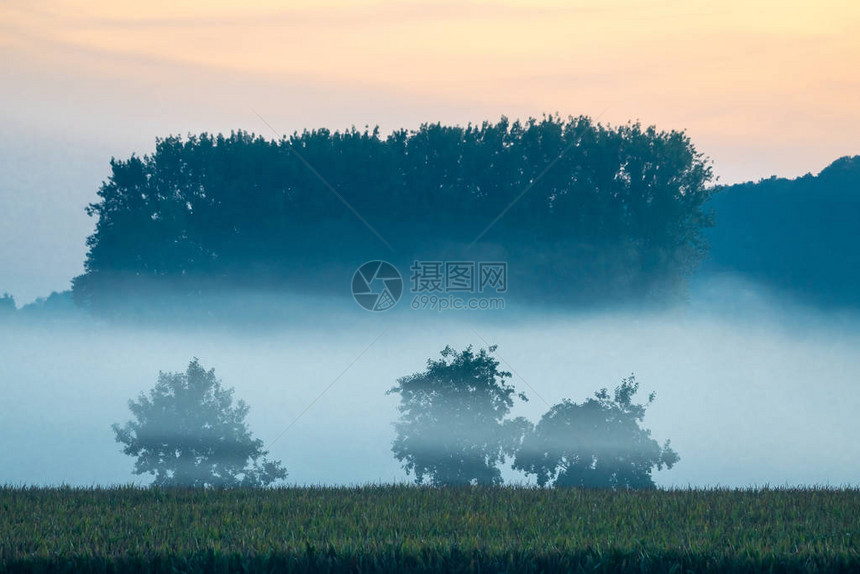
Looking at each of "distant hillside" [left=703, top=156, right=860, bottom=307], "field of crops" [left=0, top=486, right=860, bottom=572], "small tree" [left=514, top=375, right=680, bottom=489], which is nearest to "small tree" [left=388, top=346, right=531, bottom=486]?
"small tree" [left=514, top=375, right=680, bottom=489]

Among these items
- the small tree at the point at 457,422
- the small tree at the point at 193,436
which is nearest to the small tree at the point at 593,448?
the small tree at the point at 457,422

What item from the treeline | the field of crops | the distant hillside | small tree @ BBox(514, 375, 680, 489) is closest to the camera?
the field of crops

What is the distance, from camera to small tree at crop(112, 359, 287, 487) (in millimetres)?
33281

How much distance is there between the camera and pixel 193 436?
34125mm

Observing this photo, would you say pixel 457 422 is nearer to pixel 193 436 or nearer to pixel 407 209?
pixel 193 436

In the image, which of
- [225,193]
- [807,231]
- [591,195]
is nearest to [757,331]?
[591,195]

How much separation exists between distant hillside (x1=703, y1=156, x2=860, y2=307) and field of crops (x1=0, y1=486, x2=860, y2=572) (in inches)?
2108

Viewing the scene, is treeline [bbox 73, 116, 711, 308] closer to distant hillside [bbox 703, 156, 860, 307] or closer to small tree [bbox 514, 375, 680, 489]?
small tree [bbox 514, 375, 680, 489]

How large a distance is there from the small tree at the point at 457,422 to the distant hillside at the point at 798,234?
40.1 m

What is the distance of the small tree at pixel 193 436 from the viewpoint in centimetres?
3328

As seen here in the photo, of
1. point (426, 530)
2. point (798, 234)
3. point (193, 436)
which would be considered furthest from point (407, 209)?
point (798, 234)

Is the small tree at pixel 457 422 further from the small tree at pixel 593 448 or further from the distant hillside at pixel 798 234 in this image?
the distant hillside at pixel 798 234

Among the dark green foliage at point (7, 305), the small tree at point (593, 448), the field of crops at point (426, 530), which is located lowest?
the field of crops at point (426, 530)

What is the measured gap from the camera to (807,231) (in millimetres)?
75188
